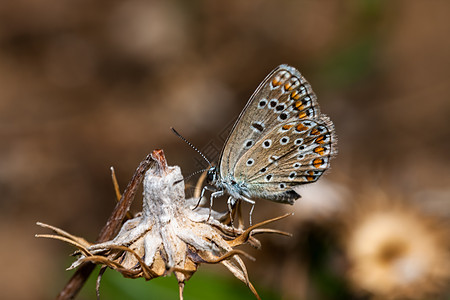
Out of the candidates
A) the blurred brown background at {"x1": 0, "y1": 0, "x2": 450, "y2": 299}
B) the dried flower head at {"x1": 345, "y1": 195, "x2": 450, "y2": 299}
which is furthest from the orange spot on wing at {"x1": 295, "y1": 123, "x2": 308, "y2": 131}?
the blurred brown background at {"x1": 0, "y1": 0, "x2": 450, "y2": 299}

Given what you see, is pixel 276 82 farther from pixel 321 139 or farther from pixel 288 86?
pixel 321 139

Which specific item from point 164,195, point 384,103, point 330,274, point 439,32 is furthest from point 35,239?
point 439,32

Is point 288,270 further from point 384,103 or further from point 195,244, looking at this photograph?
point 384,103

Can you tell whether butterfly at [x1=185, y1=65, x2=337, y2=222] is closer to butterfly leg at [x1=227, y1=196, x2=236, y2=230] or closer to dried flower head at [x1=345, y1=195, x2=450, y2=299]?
butterfly leg at [x1=227, y1=196, x2=236, y2=230]

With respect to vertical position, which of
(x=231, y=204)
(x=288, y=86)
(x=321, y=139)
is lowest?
(x=231, y=204)

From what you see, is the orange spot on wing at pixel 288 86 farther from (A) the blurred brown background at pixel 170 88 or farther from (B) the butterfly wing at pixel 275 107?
(A) the blurred brown background at pixel 170 88

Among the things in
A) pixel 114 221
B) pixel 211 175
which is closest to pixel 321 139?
pixel 211 175
